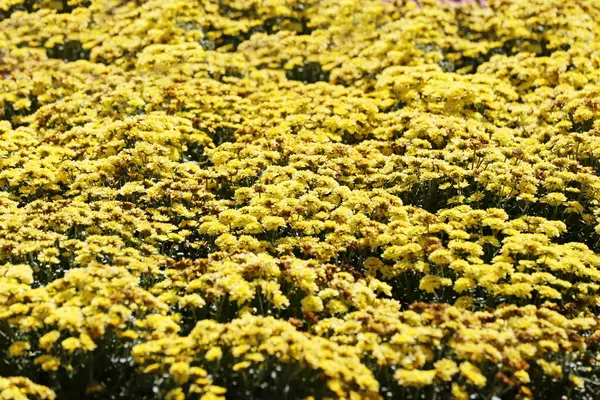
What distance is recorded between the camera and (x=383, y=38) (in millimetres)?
12148

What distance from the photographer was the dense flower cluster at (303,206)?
539 cm

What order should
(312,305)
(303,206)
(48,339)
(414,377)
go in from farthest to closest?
1. (303,206)
2. (312,305)
3. (48,339)
4. (414,377)

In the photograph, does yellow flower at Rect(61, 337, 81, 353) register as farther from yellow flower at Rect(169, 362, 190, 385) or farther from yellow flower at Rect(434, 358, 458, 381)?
yellow flower at Rect(434, 358, 458, 381)

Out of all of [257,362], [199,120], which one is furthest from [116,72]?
[257,362]

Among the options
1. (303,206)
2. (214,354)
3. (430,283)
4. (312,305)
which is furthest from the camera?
(303,206)

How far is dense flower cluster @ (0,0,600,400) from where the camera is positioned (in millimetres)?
5387

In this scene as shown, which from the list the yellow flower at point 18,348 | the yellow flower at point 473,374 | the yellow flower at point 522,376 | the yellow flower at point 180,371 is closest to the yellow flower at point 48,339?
the yellow flower at point 18,348

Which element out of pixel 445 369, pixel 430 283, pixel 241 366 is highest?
pixel 241 366

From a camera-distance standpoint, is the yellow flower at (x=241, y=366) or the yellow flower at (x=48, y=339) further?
the yellow flower at (x=48, y=339)

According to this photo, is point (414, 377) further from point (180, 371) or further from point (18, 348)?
point (18, 348)

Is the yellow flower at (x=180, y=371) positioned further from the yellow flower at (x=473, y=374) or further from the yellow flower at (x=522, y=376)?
the yellow flower at (x=522, y=376)

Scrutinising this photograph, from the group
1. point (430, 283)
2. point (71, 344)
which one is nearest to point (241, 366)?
point (71, 344)

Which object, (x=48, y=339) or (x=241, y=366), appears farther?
(x=48, y=339)

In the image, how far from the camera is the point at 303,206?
288 inches
